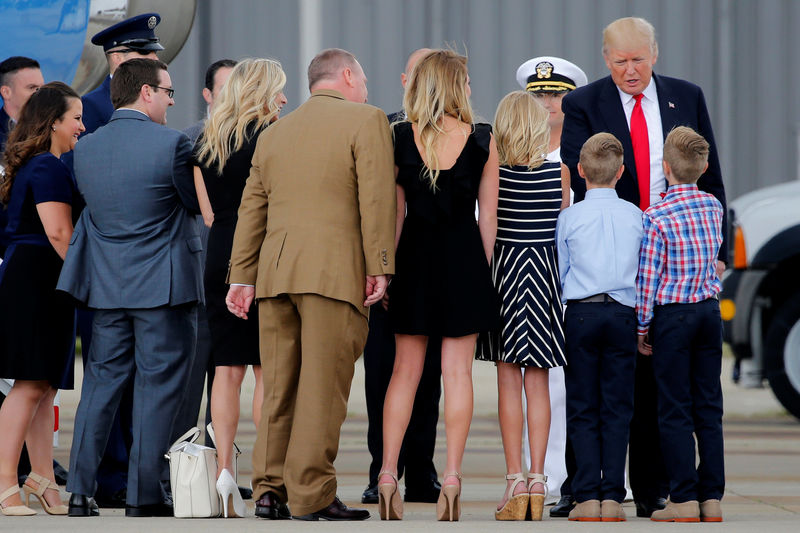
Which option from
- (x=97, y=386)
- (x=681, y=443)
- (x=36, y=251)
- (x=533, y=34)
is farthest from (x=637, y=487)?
(x=533, y=34)

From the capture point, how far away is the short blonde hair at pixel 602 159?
5.21 m

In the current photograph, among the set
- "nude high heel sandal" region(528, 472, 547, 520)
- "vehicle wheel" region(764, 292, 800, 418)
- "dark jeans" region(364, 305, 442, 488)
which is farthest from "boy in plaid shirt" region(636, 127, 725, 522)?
"vehicle wheel" region(764, 292, 800, 418)

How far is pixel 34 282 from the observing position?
17.8 feet

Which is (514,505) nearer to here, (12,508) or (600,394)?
(600,394)

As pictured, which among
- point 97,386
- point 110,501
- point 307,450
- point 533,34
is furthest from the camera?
point 533,34

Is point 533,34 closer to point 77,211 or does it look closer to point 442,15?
point 442,15

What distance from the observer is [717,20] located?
44.7 ft

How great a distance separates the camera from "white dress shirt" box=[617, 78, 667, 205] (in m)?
5.55

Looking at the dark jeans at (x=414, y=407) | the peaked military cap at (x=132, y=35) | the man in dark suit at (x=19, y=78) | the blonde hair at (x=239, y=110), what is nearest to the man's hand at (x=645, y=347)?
the dark jeans at (x=414, y=407)

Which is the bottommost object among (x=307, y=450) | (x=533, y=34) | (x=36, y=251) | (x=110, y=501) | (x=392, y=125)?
(x=110, y=501)

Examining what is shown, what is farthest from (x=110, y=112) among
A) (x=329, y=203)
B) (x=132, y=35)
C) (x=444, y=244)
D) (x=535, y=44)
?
(x=535, y=44)

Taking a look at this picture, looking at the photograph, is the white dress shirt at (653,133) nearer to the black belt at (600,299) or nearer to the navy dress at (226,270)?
the black belt at (600,299)

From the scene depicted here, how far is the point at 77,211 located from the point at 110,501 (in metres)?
1.22

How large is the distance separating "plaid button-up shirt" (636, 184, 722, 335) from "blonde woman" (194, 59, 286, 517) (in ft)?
4.80
